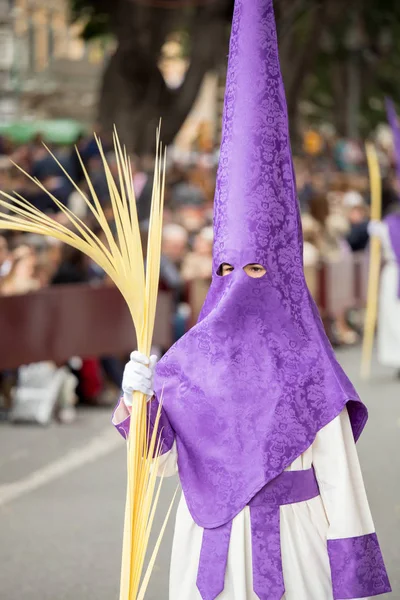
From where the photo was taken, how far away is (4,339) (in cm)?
1113

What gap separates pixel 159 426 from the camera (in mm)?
4883

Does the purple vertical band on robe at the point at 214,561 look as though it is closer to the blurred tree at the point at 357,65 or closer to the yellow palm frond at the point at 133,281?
the yellow palm frond at the point at 133,281

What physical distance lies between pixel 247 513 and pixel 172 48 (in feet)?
127

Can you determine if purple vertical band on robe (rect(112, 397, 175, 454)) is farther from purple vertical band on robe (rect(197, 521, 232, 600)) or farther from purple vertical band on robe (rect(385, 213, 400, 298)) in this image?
purple vertical band on robe (rect(385, 213, 400, 298))

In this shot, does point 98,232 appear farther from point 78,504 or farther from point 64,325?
point 78,504

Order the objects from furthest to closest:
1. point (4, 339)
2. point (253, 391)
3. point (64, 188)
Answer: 1. point (64, 188)
2. point (4, 339)
3. point (253, 391)

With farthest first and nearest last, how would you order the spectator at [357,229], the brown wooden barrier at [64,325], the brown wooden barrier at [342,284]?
the spectator at [357,229], the brown wooden barrier at [342,284], the brown wooden barrier at [64,325]

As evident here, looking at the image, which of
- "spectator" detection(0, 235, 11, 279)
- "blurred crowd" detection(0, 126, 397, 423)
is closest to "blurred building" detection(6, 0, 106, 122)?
"blurred crowd" detection(0, 126, 397, 423)

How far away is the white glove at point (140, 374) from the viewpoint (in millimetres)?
4520

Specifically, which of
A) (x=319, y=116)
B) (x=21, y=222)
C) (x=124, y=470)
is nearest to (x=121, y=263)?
(x=21, y=222)

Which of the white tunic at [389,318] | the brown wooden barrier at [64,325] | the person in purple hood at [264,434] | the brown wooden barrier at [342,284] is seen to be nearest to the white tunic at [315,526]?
the person in purple hood at [264,434]

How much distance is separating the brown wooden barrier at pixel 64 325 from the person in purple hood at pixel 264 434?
6323 millimetres

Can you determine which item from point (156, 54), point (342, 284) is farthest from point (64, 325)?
point (156, 54)

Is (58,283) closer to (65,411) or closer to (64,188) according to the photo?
(65,411)
